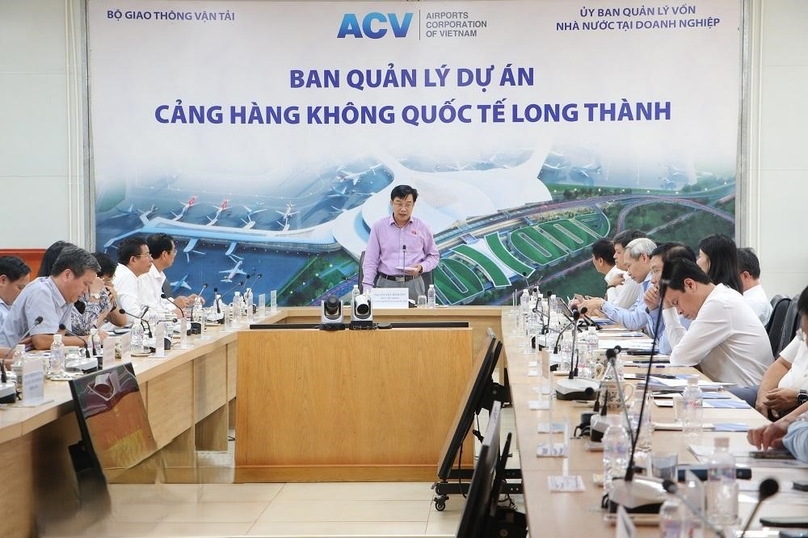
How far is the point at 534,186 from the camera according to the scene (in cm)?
843

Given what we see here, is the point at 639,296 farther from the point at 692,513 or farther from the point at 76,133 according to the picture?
the point at 692,513

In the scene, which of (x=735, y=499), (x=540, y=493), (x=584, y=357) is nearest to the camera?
(x=735, y=499)

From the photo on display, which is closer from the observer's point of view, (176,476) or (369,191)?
(176,476)

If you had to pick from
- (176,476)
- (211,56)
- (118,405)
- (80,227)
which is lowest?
(176,476)

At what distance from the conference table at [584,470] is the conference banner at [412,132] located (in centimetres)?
493

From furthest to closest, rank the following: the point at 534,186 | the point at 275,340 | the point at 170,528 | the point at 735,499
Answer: the point at 534,186, the point at 275,340, the point at 170,528, the point at 735,499

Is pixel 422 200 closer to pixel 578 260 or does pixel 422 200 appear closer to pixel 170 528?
pixel 578 260

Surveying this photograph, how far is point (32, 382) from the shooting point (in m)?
3.16

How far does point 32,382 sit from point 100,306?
2.72 metres

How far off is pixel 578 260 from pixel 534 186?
0.73 metres

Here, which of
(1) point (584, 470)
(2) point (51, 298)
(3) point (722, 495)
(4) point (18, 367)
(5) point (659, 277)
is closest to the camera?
(3) point (722, 495)

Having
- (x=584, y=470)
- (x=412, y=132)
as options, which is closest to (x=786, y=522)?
(x=584, y=470)

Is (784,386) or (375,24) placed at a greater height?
(375,24)

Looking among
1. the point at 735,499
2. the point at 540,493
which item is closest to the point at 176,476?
the point at 540,493
